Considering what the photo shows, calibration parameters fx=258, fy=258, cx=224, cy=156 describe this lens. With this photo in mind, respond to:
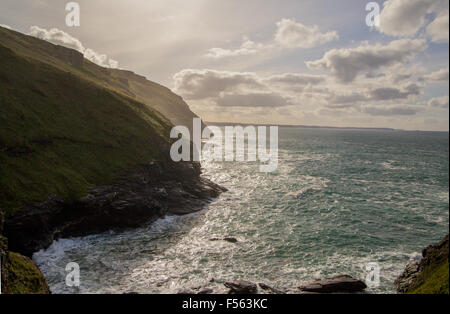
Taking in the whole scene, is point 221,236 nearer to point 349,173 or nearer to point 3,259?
point 3,259

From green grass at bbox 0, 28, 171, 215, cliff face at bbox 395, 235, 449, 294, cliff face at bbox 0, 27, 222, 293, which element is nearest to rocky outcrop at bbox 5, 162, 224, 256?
cliff face at bbox 0, 27, 222, 293

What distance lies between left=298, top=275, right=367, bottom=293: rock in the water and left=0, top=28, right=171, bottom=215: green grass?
3162cm

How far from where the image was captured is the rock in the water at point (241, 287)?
23453mm

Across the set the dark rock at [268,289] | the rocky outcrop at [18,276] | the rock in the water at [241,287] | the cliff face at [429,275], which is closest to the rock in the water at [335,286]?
the dark rock at [268,289]

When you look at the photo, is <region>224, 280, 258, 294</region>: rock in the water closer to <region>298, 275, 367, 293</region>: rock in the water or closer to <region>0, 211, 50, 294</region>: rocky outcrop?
<region>298, 275, 367, 293</region>: rock in the water

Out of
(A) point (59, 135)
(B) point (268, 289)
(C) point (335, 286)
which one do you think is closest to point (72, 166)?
(A) point (59, 135)

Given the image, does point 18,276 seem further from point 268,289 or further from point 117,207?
point 117,207

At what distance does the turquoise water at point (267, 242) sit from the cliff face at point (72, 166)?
3003mm

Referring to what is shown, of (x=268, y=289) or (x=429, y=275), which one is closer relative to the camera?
(x=429, y=275)

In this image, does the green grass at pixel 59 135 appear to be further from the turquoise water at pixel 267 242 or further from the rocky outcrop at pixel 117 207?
the turquoise water at pixel 267 242

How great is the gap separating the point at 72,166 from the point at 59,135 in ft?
25.3

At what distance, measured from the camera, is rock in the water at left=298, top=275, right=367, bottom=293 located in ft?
80.3

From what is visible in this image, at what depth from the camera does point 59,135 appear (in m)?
44.6
